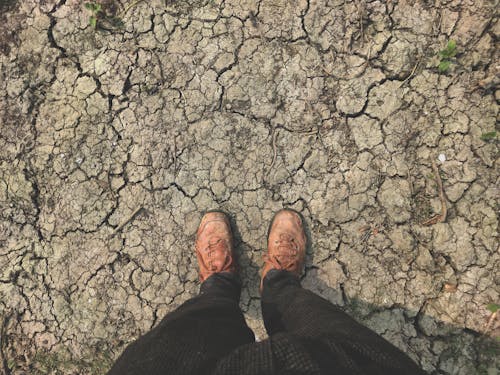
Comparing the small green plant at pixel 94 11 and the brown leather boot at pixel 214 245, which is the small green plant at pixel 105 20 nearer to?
the small green plant at pixel 94 11

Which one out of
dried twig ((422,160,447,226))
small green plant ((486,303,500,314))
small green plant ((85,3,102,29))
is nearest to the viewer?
small green plant ((486,303,500,314))

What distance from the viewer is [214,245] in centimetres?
217

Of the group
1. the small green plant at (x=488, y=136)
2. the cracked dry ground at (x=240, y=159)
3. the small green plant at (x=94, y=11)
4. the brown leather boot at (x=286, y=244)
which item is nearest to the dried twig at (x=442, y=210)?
the cracked dry ground at (x=240, y=159)

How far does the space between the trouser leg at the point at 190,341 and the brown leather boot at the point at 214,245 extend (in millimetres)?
305

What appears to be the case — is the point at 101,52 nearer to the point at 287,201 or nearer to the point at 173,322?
the point at 287,201

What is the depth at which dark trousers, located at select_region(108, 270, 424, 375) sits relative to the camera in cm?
121

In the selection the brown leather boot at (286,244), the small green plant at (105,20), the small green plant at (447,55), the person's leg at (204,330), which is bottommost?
the person's leg at (204,330)

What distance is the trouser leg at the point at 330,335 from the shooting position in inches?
49.7

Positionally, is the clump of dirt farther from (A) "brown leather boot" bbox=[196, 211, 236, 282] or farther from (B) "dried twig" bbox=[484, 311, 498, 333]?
(B) "dried twig" bbox=[484, 311, 498, 333]

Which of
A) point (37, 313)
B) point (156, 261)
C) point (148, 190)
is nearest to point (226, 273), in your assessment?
point (156, 261)

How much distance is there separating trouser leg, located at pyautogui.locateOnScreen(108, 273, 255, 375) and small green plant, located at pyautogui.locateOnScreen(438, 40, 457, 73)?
1.94 m

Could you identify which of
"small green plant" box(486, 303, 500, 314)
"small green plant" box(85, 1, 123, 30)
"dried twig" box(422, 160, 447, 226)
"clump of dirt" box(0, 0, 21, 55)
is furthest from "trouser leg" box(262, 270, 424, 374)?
"clump of dirt" box(0, 0, 21, 55)

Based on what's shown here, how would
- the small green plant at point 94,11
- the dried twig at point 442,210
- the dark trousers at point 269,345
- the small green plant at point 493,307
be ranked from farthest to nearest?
1. the small green plant at point 94,11
2. the dried twig at point 442,210
3. the small green plant at point 493,307
4. the dark trousers at point 269,345

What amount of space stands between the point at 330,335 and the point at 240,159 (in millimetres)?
1276
